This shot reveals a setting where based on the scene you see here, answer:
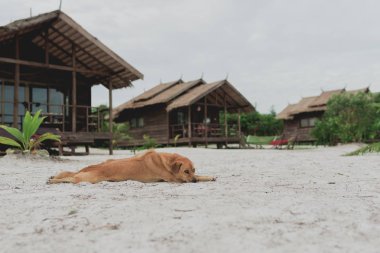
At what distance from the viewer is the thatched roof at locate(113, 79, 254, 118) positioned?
65.9 ft

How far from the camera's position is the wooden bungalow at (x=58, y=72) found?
41.4 ft

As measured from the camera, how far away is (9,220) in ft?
8.01

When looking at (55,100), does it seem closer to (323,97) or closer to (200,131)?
(200,131)

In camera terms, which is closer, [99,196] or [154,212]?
[154,212]

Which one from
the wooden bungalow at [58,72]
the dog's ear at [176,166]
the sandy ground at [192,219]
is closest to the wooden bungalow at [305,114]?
the wooden bungalow at [58,72]

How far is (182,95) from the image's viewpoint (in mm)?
21875

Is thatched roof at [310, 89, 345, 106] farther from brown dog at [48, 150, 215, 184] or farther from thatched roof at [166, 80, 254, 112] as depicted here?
brown dog at [48, 150, 215, 184]

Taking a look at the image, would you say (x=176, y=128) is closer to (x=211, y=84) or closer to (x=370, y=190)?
(x=211, y=84)

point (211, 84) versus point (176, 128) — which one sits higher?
point (211, 84)

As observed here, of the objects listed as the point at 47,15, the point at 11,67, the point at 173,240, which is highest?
the point at 47,15

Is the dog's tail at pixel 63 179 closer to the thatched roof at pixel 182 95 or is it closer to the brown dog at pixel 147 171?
the brown dog at pixel 147 171

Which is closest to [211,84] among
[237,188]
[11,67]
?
[11,67]

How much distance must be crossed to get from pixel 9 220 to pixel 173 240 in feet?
3.81

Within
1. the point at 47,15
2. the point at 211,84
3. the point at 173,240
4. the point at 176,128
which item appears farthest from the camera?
the point at 176,128
